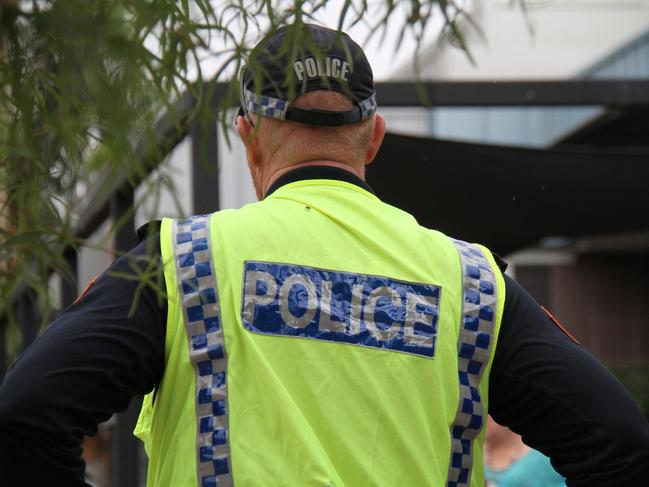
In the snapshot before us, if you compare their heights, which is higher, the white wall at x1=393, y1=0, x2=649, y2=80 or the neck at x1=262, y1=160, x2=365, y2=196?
the white wall at x1=393, y1=0, x2=649, y2=80

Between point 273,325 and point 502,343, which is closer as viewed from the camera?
point 273,325

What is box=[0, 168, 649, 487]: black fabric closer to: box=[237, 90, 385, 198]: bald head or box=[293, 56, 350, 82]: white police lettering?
box=[237, 90, 385, 198]: bald head

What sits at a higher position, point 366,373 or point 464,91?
point 464,91

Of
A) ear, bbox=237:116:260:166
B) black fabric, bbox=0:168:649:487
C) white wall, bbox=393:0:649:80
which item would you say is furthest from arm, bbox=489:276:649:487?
white wall, bbox=393:0:649:80

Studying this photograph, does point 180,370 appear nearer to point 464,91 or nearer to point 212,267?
point 212,267

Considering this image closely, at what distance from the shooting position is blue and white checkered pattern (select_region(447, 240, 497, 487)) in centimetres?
186

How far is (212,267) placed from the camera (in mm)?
1794

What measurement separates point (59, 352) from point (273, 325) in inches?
12.4

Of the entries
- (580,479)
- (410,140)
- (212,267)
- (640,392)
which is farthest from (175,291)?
(640,392)

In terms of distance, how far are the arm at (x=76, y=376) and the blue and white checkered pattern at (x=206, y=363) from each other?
49mm

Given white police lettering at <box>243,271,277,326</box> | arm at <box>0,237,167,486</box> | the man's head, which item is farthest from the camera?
the man's head

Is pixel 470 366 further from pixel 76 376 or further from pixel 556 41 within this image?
pixel 556 41

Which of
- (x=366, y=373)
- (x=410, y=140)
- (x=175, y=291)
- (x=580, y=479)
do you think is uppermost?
(x=410, y=140)

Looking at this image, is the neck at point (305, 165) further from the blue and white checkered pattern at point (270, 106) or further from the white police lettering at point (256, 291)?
the white police lettering at point (256, 291)
